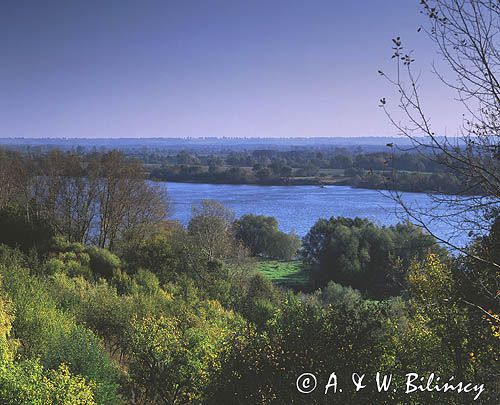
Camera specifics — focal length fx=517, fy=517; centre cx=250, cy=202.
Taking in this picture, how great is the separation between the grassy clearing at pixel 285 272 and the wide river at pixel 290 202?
5576 millimetres

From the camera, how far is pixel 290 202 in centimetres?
6650

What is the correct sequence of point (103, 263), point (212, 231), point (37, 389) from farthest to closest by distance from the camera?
point (212, 231) < point (103, 263) < point (37, 389)

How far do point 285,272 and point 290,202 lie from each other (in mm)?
25909

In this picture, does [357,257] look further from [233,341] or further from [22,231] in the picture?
[233,341]

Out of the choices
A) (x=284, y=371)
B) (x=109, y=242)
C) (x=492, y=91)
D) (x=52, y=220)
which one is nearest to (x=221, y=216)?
(x=109, y=242)

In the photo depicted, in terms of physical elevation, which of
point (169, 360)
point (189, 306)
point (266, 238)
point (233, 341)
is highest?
point (233, 341)

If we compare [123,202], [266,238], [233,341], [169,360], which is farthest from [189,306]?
[266,238]

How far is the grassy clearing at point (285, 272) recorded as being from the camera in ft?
125

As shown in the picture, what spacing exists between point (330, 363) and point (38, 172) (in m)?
25.8

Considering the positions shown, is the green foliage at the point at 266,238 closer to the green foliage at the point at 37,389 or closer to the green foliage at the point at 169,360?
the green foliage at the point at 169,360

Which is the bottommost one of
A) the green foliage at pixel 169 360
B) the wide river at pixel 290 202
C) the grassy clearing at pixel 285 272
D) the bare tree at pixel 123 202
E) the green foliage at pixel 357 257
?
the grassy clearing at pixel 285 272

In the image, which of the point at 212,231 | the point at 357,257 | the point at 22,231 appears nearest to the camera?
the point at 22,231

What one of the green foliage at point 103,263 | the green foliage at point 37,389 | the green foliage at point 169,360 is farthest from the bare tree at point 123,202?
the green foliage at point 37,389

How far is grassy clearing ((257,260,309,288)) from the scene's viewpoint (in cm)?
3806
